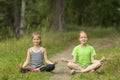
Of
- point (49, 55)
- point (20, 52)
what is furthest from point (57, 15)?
point (20, 52)

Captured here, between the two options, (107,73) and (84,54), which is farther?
(84,54)

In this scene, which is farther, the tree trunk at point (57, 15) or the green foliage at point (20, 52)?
the tree trunk at point (57, 15)

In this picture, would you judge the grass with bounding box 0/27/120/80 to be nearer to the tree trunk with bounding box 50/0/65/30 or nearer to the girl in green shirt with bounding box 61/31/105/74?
the girl in green shirt with bounding box 61/31/105/74

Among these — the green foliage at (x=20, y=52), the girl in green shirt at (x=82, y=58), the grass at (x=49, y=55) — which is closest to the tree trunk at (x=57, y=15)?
the green foliage at (x=20, y=52)

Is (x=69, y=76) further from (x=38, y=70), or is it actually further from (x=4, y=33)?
(x=4, y=33)

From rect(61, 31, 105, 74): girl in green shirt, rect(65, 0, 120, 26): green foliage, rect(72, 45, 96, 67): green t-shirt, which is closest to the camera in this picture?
rect(61, 31, 105, 74): girl in green shirt

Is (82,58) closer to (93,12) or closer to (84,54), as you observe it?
(84,54)

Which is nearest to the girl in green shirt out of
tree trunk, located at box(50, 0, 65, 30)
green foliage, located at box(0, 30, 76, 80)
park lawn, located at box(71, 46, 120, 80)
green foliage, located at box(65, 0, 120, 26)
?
park lawn, located at box(71, 46, 120, 80)

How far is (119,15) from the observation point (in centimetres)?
4322

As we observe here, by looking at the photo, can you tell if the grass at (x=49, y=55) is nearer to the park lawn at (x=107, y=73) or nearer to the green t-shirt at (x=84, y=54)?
the park lawn at (x=107, y=73)

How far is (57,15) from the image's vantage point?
87.7 ft

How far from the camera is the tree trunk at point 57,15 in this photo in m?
26.2

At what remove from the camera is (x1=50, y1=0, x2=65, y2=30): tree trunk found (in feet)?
86.1

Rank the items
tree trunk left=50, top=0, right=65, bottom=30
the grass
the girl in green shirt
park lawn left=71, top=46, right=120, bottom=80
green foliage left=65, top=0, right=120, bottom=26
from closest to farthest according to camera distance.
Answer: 1. park lawn left=71, top=46, right=120, bottom=80
2. the grass
3. the girl in green shirt
4. tree trunk left=50, top=0, right=65, bottom=30
5. green foliage left=65, top=0, right=120, bottom=26
